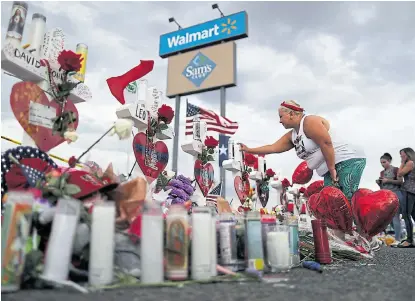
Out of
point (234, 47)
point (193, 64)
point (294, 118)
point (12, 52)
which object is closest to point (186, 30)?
point (193, 64)

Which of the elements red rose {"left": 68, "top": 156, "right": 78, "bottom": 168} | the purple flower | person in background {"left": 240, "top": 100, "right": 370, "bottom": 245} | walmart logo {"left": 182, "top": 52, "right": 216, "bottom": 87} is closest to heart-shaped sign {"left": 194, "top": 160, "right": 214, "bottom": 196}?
the purple flower

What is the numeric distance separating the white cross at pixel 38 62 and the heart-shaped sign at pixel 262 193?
3071 mm

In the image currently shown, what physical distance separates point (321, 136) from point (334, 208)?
506mm

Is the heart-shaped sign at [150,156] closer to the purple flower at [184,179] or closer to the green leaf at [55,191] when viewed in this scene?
the purple flower at [184,179]

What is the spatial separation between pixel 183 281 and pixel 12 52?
1.26m

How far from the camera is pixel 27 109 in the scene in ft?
5.69

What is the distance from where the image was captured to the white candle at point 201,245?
54.4 inches

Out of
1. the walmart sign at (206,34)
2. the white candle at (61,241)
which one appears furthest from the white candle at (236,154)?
the walmart sign at (206,34)

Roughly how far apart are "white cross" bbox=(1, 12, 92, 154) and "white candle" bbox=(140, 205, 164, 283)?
30.8 inches

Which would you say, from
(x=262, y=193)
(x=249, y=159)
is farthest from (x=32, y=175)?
(x=262, y=193)

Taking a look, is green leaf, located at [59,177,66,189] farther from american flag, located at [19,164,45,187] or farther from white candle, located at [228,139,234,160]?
white candle, located at [228,139,234,160]

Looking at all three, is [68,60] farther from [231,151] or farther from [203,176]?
[231,151]

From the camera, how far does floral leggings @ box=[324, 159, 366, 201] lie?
272cm

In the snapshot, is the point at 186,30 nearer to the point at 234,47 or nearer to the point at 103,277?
the point at 234,47
